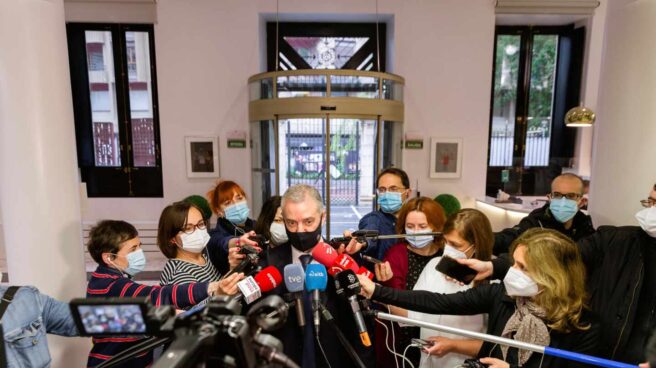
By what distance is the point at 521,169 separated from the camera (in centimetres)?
655

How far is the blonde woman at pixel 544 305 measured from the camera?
1.39m

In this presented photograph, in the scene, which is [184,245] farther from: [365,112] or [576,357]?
[365,112]

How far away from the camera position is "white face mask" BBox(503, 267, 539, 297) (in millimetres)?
1423

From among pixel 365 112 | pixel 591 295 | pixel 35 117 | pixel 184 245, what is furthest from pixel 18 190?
pixel 365 112

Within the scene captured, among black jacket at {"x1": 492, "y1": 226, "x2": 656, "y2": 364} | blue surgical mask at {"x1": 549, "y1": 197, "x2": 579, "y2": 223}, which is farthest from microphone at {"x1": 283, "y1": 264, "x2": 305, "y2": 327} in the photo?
blue surgical mask at {"x1": 549, "y1": 197, "x2": 579, "y2": 223}

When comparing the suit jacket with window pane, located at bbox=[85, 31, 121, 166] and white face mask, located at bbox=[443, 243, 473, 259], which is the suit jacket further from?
window pane, located at bbox=[85, 31, 121, 166]

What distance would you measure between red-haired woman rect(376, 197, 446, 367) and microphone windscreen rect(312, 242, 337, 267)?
66 centimetres

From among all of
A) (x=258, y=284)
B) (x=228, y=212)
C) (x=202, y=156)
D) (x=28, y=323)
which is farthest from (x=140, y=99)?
(x=258, y=284)

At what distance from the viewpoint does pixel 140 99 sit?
6.12 metres

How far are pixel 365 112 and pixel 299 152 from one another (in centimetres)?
109

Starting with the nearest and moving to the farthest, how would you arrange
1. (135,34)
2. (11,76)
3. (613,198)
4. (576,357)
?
1. (576,357)
2. (11,76)
3. (613,198)
4. (135,34)

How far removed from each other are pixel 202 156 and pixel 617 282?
5.56m

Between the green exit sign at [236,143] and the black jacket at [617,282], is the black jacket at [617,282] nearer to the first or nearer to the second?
the black jacket at [617,282]

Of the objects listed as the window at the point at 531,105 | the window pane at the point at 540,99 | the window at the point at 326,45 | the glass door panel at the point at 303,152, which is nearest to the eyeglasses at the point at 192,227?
the glass door panel at the point at 303,152
